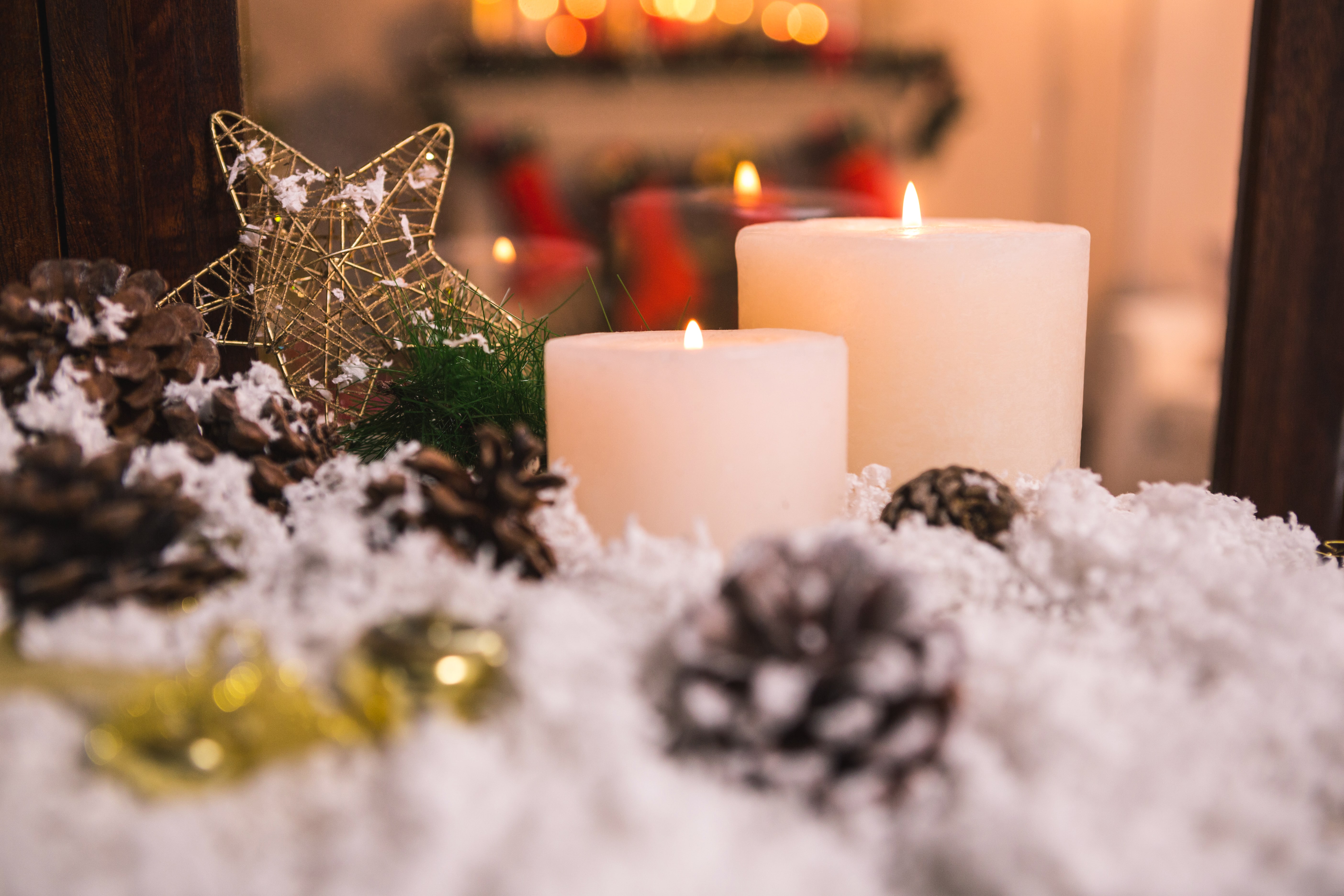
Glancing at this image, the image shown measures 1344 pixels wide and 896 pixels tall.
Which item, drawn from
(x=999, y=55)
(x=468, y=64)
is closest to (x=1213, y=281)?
(x=999, y=55)

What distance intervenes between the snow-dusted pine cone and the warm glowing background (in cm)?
45

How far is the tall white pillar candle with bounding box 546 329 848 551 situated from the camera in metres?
0.38

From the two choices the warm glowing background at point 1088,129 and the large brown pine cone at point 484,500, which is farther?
the warm glowing background at point 1088,129

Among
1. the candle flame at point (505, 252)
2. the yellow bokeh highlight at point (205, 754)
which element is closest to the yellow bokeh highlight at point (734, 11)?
the candle flame at point (505, 252)

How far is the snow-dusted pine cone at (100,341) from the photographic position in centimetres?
40

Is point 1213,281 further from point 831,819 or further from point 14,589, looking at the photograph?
point 14,589

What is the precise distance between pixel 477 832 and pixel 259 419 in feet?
0.88

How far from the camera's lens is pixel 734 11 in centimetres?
94

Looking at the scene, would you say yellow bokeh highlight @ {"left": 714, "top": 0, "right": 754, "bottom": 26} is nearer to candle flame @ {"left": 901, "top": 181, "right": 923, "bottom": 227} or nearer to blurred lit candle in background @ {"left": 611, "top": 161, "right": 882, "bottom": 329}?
blurred lit candle in background @ {"left": 611, "top": 161, "right": 882, "bottom": 329}

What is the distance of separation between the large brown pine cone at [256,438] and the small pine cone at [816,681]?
22cm

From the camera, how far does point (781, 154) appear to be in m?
0.91

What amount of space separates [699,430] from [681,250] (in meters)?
0.43

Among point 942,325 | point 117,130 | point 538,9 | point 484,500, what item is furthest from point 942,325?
point 538,9

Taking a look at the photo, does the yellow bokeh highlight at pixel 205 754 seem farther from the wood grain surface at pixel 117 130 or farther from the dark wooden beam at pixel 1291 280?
the dark wooden beam at pixel 1291 280
